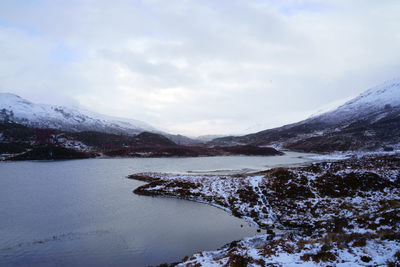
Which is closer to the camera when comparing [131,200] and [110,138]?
[131,200]

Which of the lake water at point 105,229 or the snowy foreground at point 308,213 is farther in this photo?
the lake water at point 105,229

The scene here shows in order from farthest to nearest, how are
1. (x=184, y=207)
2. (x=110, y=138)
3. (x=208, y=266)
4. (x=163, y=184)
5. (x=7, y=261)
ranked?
(x=110, y=138) < (x=163, y=184) < (x=184, y=207) < (x=7, y=261) < (x=208, y=266)

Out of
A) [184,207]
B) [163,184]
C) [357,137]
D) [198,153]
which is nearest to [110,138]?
[198,153]

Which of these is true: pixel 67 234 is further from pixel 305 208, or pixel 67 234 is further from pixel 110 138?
pixel 110 138

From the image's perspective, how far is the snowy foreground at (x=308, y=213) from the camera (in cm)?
1620

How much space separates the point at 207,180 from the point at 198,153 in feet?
333

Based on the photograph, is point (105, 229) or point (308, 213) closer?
point (105, 229)

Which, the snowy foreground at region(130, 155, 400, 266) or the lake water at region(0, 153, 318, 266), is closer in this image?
the snowy foreground at region(130, 155, 400, 266)

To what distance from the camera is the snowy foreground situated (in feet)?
53.2

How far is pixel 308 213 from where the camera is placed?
30.5m

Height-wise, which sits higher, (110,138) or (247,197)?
(110,138)

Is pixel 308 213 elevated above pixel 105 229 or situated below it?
below

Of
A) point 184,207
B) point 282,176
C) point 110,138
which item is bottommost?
point 184,207

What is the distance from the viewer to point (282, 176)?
141ft
